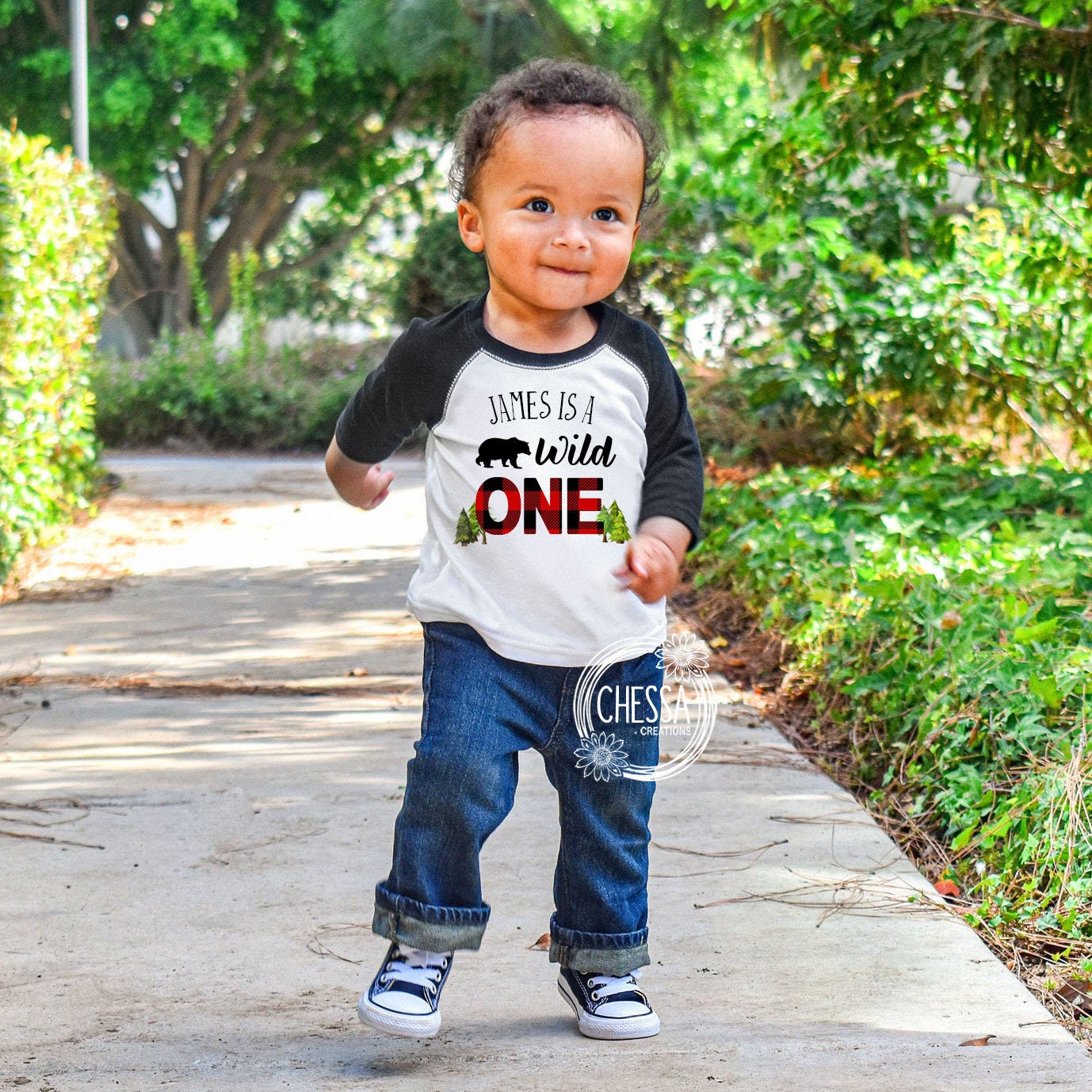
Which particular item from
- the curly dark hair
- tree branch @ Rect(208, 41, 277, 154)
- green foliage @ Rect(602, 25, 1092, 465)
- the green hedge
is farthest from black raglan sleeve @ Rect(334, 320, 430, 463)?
tree branch @ Rect(208, 41, 277, 154)

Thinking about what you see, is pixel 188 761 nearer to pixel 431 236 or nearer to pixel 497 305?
pixel 497 305

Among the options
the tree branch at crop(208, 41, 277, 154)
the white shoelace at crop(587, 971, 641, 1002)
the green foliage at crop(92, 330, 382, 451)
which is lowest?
the green foliage at crop(92, 330, 382, 451)

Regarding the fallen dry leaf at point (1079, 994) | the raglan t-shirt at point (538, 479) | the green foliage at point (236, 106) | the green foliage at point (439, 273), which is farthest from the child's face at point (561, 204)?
the green foliage at point (439, 273)

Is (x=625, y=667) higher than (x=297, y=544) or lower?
higher

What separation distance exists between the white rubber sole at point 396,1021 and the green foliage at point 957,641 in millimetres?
1228

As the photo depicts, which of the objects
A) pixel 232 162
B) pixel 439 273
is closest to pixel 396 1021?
pixel 439 273

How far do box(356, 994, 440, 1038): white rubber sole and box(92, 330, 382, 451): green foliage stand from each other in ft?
35.2

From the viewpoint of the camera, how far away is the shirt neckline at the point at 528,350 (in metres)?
2.22

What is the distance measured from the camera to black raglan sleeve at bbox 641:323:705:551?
2268 mm

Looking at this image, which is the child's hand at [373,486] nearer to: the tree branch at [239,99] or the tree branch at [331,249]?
the tree branch at [239,99]

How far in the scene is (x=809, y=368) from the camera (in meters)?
7.15

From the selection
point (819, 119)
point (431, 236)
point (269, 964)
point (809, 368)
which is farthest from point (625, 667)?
point (431, 236)

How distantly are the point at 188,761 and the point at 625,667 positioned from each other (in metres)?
1.89

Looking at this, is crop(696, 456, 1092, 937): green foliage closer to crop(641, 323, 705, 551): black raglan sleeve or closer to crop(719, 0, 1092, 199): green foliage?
crop(641, 323, 705, 551): black raglan sleeve
